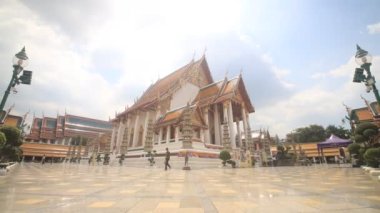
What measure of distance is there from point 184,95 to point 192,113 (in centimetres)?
776

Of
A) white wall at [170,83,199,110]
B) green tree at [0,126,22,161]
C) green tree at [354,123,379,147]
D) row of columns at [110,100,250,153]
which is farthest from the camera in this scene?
white wall at [170,83,199,110]

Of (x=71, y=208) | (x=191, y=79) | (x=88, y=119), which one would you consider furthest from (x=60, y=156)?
(x=71, y=208)

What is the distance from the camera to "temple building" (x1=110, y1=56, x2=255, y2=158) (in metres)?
19.6

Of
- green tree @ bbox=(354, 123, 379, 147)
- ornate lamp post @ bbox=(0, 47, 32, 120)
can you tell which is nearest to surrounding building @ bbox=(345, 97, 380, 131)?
green tree @ bbox=(354, 123, 379, 147)

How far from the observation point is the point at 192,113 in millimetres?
18578

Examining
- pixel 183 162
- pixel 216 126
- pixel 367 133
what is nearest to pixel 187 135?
pixel 183 162

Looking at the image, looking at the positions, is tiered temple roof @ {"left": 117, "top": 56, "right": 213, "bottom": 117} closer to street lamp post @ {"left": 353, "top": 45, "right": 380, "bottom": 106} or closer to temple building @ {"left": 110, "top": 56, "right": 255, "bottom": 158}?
temple building @ {"left": 110, "top": 56, "right": 255, "bottom": 158}

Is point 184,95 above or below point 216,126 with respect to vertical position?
above

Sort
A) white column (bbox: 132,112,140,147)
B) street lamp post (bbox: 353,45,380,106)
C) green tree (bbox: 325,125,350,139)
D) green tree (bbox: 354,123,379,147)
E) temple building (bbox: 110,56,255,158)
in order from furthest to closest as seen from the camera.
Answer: green tree (bbox: 325,125,350,139) < white column (bbox: 132,112,140,147) < temple building (bbox: 110,56,255,158) < green tree (bbox: 354,123,379,147) < street lamp post (bbox: 353,45,380,106)

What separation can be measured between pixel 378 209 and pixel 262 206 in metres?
1.23

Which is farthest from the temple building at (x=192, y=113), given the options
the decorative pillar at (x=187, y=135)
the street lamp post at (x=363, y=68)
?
the street lamp post at (x=363, y=68)

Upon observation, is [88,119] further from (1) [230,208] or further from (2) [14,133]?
(1) [230,208]

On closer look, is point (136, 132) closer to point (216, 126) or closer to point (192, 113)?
point (216, 126)

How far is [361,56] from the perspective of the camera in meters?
5.21
